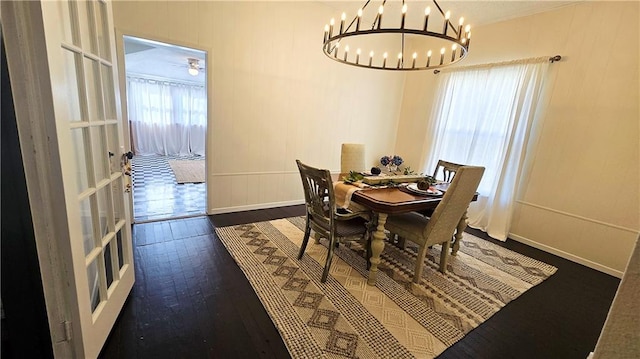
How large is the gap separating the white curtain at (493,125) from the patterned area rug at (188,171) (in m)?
4.47

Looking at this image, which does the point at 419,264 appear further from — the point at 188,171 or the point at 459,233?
the point at 188,171

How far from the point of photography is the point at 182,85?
25.4 feet

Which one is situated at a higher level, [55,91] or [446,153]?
[55,91]

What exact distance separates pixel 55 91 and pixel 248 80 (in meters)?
2.48

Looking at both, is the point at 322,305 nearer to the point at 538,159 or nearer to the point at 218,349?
the point at 218,349

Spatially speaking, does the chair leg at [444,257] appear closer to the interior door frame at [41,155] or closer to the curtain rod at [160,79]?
the interior door frame at [41,155]

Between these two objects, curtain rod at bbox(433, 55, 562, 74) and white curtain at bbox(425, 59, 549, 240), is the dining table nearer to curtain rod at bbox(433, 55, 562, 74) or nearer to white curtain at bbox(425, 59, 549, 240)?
white curtain at bbox(425, 59, 549, 240)

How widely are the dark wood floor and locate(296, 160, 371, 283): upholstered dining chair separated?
0.70 meters

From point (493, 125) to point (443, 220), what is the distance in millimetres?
2175

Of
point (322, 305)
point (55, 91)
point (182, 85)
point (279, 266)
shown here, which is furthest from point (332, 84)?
point (182, 85)

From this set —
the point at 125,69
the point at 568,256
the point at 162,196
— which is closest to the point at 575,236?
the point at 568,256

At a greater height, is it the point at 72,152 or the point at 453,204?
the point at 72,152

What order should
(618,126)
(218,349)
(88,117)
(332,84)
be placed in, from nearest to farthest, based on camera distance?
(88,117) < (218,349) < (618,126) < (332,84)

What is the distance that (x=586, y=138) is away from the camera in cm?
280
